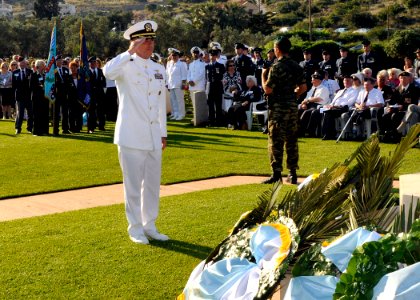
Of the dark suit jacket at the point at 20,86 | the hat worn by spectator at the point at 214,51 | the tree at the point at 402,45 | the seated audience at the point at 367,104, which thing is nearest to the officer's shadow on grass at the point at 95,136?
the dark suit jacket at the point at 20,86

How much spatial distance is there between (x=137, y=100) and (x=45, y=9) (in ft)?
266

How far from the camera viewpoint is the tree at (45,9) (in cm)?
8450

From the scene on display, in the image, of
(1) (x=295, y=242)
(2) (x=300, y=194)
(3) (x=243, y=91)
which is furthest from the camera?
(3) (x=243, y=91)

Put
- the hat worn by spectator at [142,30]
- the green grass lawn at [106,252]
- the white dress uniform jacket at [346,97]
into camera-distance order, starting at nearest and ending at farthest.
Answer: the green grass lawn at [106,252] < the hat worn by spectator at [142,30] < the white dress uniform jacket at [346,97]

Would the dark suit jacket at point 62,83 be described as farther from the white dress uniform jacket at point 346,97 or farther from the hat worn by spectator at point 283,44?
the hat worn by spectator at point 283,44

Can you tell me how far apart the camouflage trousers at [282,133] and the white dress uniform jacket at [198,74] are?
10680 millimetres

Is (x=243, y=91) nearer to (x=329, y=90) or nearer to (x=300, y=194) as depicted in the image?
(x=329, y=90)

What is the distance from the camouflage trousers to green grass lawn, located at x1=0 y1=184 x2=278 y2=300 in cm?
113

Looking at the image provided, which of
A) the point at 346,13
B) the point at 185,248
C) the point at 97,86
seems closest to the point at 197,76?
the point at 97,86

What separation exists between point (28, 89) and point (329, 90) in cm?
787

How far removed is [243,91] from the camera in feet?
61.7

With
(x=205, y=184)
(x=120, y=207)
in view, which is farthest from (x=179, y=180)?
(x=120, y=207)

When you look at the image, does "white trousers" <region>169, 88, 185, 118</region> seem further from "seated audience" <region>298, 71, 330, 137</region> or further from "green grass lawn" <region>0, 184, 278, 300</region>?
"green grass lawn" <region>0, 184, 278, 300</region>

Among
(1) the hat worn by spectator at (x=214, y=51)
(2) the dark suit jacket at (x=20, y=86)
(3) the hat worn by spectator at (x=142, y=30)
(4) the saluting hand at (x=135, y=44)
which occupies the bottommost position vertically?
(2) the dark suit jacket at (x=20, y=86)
